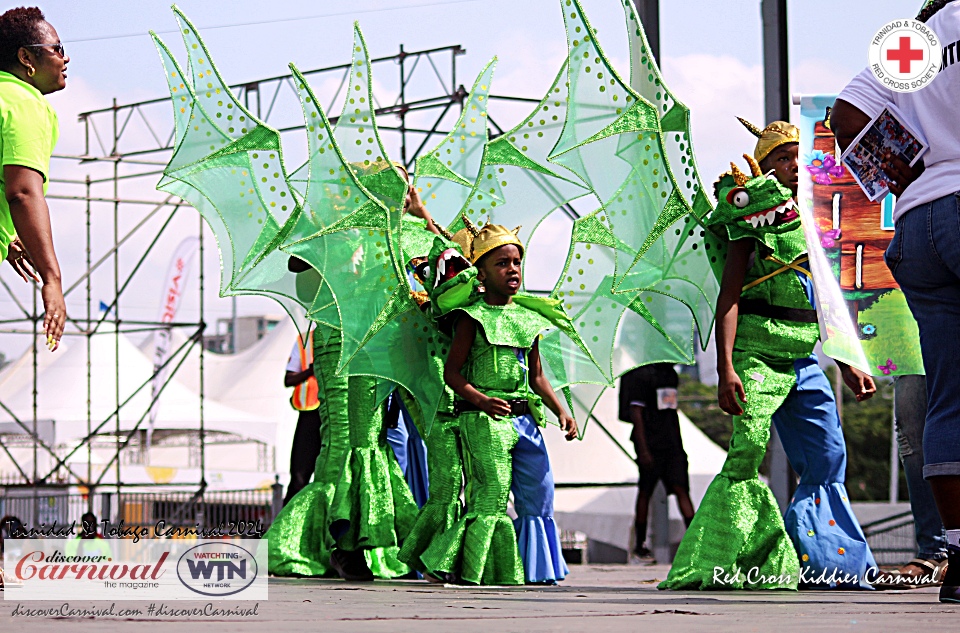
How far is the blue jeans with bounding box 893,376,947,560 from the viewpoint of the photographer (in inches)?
210

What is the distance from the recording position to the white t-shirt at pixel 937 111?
3822 mm

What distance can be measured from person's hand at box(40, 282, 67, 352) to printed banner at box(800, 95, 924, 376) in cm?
245

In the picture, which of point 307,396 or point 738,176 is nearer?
point 738,176

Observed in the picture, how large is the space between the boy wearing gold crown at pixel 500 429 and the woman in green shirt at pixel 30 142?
2.00 meters

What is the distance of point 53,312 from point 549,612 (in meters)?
1.51

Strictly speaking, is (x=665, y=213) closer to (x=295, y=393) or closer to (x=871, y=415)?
(x=295, y=393)

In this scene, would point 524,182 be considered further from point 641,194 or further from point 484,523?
point 484,523

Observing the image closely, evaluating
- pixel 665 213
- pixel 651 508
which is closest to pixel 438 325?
pixel 665 213

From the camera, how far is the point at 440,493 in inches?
236

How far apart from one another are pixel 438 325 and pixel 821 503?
1812mm

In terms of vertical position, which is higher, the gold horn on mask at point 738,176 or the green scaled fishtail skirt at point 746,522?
the gold horn on mask at point 738,176

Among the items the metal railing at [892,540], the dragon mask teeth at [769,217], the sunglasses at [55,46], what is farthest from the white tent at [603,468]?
the sunglasses at [55,46]

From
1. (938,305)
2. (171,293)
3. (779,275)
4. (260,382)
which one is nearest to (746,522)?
(779,275)

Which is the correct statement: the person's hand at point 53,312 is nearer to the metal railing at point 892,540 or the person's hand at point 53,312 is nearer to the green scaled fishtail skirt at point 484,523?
the green scaled fishtail skirt at point 484,523
